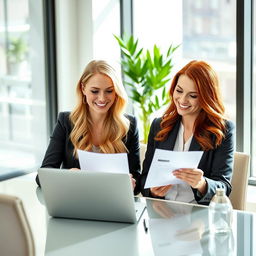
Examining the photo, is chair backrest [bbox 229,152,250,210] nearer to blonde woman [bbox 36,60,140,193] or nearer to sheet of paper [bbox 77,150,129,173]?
blonde woman [bbox 36,60,140,193]

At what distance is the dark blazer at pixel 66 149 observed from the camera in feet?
9.66

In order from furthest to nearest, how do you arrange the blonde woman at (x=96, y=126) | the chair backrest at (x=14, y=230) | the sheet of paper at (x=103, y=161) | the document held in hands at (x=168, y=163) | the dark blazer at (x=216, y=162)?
the blonde woman at (x=96, y=126) → the dark blazer at (x=216, y=162) → the sheet of paper at (x=103, y=161) → the document held in hands at (x=168, y=163) → the chair backrest at (x=14, y=230)

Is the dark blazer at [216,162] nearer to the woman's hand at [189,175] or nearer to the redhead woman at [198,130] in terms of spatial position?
the redhead woman at [198,130]

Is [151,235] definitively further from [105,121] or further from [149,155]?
[105,121]

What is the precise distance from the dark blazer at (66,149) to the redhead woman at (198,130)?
0.12m

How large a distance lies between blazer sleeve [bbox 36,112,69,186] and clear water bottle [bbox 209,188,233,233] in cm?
107

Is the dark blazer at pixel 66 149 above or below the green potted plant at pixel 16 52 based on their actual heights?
below

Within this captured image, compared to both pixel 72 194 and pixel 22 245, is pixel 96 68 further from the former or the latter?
pixel 22 245

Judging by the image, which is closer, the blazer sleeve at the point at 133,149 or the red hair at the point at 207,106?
the red hair at the point at 207,106

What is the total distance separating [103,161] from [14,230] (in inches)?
33.0

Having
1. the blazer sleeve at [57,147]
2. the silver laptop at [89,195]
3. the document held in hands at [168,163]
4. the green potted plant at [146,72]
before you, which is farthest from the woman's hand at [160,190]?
the green potted plant at [146,72]

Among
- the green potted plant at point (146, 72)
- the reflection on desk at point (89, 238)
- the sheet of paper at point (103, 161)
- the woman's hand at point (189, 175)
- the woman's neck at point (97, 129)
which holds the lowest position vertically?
the reflection on desk at point (89, 238)

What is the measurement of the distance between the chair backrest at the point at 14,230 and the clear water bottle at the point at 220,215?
2.44 ft

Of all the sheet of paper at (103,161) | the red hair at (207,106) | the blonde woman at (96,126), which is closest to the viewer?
the sheet of paper at (103,161)
